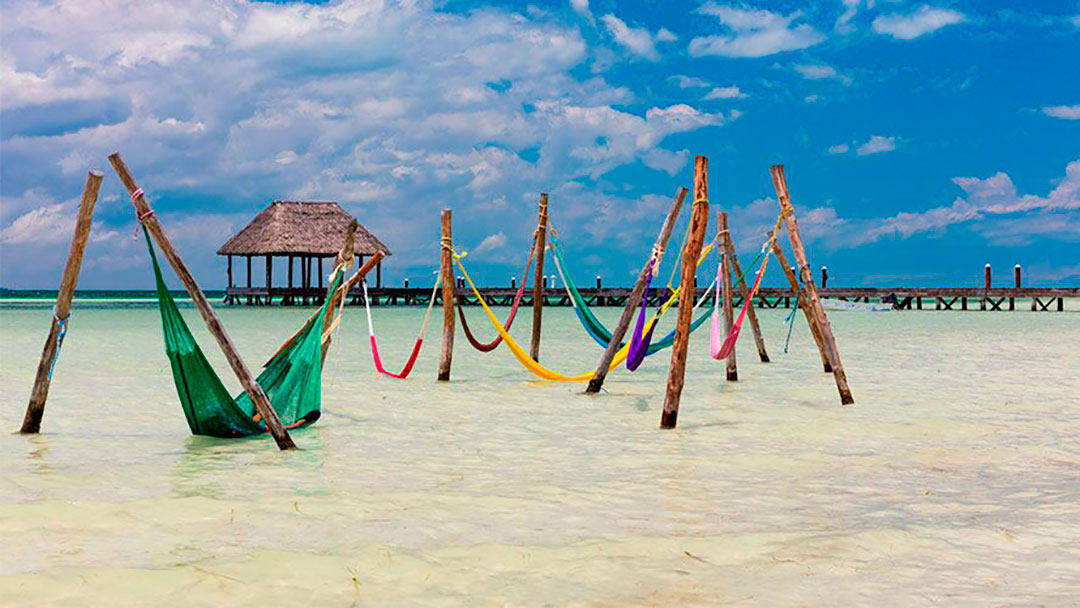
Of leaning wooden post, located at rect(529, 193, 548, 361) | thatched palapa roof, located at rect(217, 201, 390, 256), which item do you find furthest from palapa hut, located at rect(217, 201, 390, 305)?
leaning wooden post, located at rect(529, 193, 548, 361)

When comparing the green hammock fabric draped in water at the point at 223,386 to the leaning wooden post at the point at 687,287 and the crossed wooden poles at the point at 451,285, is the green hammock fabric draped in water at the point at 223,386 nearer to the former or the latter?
the crossed wooden poles at the point at 451,285

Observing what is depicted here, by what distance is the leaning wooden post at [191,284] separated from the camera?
5.13 metres

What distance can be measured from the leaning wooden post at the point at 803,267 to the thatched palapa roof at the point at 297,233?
83.8 ft

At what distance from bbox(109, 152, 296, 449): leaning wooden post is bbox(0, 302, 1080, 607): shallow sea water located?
31 cm

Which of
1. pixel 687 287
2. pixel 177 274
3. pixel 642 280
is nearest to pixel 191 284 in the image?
pixel 177 274

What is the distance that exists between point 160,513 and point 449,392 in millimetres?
4733

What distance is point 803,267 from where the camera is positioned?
7379mm

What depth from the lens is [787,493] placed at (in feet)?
14.3

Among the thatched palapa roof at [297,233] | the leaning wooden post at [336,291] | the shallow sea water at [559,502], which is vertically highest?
the thatched palapa roof at [297,233]

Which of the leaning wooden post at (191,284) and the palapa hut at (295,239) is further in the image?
the palapa hut at (295,239)

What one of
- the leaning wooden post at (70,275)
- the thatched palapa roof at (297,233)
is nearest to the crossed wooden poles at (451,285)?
the leaning wooden post at (70,275)

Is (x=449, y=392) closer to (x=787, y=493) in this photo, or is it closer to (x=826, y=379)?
(x=826, y=379)

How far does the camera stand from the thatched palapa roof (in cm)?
3294

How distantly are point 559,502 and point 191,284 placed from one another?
2250mm
